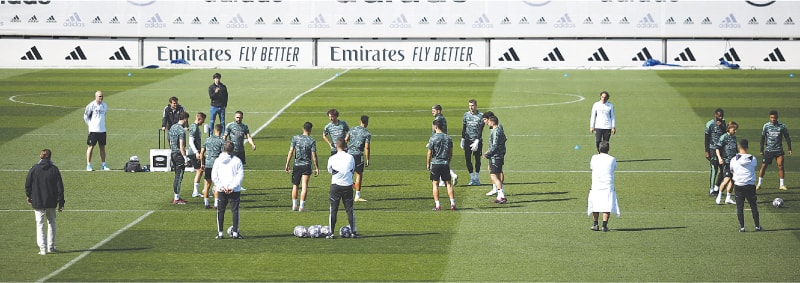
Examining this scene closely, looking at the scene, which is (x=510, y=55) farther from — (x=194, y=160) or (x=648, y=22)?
(x=194, y=160)

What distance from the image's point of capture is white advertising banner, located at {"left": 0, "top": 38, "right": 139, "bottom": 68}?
62.2 m

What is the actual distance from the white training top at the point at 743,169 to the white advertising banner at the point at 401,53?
1550 inches

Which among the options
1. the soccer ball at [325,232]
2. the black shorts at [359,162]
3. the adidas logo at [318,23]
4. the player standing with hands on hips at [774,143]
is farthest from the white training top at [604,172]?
the adidas logo at [318,23]

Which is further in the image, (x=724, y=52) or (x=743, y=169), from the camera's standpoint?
(x=724, y=52)

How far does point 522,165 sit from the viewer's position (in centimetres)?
3231

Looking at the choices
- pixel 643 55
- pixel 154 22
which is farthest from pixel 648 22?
pixel 154 22

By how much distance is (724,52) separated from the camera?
61.0m

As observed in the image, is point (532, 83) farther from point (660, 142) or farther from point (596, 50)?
point (660, 142)

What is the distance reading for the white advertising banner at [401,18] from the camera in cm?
6097

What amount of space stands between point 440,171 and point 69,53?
1661 inches

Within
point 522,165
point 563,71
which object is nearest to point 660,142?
point 522,165

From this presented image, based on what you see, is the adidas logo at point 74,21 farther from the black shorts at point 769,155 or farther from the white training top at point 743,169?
the white training top at point 743,169

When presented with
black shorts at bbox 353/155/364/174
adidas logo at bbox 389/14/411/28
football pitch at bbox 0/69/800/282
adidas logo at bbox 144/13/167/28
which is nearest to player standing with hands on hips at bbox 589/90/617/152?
football pitch at bbox 0/69/800/282

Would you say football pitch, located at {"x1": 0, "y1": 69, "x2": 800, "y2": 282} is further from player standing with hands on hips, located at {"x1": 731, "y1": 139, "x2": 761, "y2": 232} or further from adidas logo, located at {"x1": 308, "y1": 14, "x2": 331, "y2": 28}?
adidas logo, located at {"x1": 308, "y1": 14, "x2": 331, "y2": 28}
